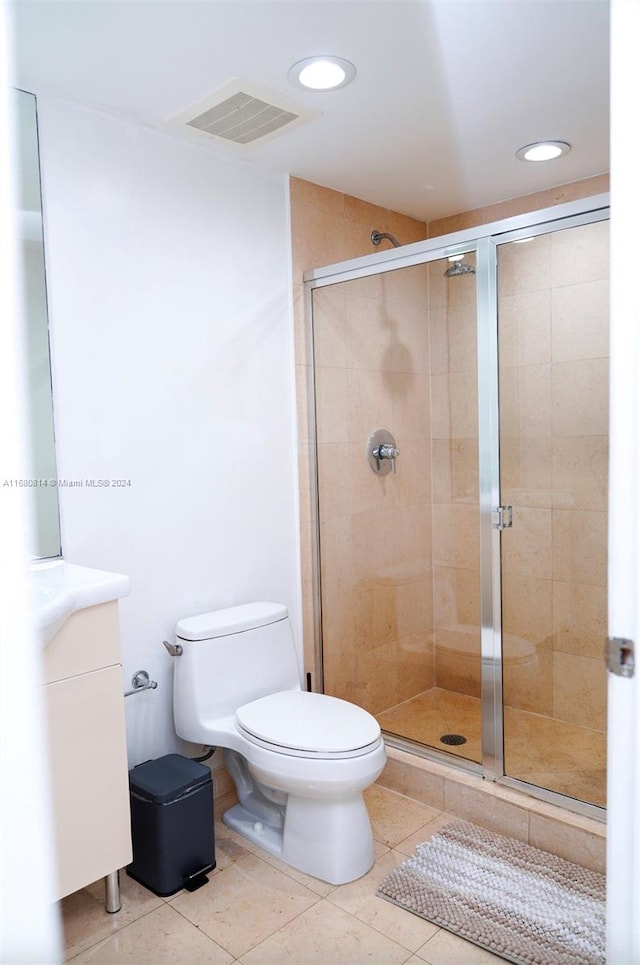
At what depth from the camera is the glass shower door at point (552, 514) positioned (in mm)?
2291

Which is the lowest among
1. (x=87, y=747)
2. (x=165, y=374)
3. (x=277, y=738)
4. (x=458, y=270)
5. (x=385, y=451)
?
(x=277, y=738)

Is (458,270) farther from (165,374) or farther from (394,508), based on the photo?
(165,374)

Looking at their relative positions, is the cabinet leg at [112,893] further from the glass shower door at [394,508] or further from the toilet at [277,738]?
the glass shower door at [394,508]

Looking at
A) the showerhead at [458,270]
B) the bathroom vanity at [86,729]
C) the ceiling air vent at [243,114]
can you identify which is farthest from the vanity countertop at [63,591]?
the showerhead at [458,270]

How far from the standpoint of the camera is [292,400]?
2.73m

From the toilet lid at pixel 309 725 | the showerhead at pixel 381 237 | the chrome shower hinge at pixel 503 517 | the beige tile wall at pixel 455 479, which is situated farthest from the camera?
the showerhead at pixel 381 237

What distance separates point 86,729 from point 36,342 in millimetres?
1041

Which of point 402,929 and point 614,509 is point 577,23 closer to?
point 614,509

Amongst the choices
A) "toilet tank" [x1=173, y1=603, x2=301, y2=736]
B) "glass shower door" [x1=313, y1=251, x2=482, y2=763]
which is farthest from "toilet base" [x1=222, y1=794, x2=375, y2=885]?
"glass shower door" [x1=313, y1=251, x2=482, y2=763]

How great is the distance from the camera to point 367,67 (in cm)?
188

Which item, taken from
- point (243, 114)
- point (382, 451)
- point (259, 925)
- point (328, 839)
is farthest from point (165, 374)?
point (259, 925)

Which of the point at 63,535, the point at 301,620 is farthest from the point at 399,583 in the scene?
the point at 63,535

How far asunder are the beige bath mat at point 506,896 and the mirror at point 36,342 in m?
1.39

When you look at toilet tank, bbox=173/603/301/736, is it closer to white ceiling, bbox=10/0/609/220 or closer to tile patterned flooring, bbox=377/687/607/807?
tile patterned flooring, bbox=377/687/607/807
